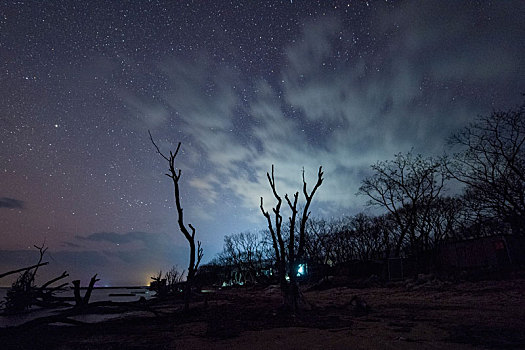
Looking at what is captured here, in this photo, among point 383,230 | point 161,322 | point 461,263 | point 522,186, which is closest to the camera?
point 161,322

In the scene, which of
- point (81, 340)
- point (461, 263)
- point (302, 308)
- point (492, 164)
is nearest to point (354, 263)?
point (461, 263)

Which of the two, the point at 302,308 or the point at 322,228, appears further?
the point at 322,228

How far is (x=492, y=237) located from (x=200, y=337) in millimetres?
28749

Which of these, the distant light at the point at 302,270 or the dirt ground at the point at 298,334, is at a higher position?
the distant light at the point at 302,270

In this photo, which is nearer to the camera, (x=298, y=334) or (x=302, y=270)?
(x=298, y=334)

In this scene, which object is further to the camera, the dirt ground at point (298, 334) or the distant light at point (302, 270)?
the distant light at point (302, 270)

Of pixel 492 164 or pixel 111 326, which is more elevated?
pixel 492 164

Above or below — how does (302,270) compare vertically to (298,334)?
above

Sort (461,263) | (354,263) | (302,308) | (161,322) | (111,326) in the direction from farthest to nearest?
(354,263), (461,263), (302,308), (161,322), (111,326)

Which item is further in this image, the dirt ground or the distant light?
A: the distant light

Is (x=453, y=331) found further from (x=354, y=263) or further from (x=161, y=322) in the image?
(x=354, y=263)

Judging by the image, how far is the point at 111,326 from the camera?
8.21m

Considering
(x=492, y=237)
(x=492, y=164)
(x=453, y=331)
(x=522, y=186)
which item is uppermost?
(x=492, y=164)

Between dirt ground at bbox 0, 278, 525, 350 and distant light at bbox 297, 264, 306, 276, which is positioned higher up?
distant light at bbox 297, 264, 306, 276
